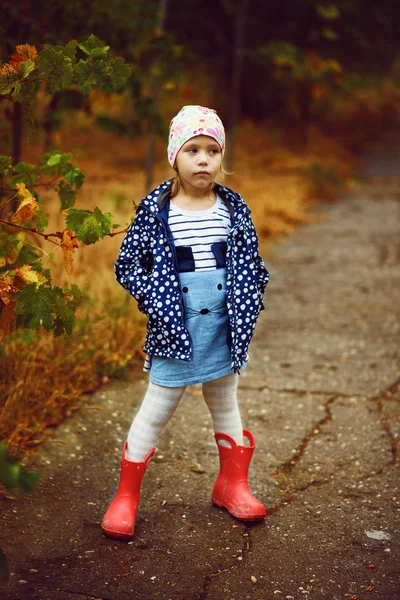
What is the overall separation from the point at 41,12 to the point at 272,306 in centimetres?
270

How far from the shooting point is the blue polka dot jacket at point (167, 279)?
260 centimetres

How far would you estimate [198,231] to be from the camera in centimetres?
267

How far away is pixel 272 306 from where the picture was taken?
5.89 metres

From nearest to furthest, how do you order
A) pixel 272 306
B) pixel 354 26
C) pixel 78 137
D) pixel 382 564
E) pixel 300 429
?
pixel 382 564, pixel 300 429, pixel 272 306, pixel 354 26, pixel 78 137

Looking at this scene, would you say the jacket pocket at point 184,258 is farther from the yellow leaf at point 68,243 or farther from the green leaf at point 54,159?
the green leaf at point 54,159

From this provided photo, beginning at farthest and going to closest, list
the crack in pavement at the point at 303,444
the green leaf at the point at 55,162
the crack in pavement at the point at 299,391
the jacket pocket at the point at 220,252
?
the crack in pavement at the point at 299,391
the crack in pavement at the point at 303,444
the green leaf at the point at 55,162
the jacket pocket at the point at 220,252

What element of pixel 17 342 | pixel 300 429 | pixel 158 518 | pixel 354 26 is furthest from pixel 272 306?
pixel 354 26

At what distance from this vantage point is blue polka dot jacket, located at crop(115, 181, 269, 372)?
2.60 metres

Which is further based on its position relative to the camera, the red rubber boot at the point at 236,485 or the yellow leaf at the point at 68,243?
the red rubber boot at the point at 236,485

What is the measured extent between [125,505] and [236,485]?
44cm

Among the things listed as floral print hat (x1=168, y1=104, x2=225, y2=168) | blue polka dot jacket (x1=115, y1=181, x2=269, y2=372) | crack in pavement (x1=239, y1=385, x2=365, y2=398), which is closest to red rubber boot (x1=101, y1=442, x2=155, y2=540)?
blue polka dot jacket (x1=115, y1=181, x2=269, y2=372)

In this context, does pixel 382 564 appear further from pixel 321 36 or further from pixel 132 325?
pixel 321 36

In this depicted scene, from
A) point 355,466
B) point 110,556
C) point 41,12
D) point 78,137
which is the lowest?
point 110,556

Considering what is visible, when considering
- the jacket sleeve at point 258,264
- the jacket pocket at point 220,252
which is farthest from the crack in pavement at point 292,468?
the jacket pocket at point 220,252
